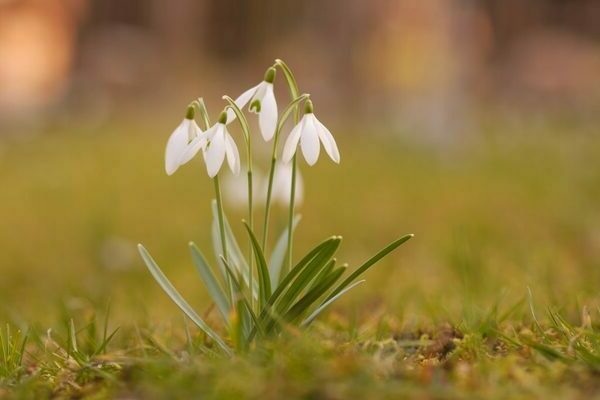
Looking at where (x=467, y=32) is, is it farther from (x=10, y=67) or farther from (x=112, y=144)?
(x=10, y=67)

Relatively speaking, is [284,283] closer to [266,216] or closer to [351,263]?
[266,216]

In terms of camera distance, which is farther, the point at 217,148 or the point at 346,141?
the point at 346,141

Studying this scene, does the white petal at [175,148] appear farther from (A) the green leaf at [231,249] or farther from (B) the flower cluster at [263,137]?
(A) the green leaf at [231,249]

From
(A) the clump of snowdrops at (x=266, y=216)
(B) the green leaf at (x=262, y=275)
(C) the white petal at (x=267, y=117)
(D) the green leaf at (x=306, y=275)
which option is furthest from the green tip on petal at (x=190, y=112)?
(D) the green leaf at (x=306, y=275)

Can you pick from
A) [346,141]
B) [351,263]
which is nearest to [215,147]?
[351,263]

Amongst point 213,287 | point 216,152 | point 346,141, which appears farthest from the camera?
point 346,141

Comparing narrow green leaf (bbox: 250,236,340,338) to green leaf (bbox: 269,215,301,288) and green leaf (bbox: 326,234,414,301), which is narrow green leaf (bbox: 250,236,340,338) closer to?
green leaf (bbox: 326,234,414,301)

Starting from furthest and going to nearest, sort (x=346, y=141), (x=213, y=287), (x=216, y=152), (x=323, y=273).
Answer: (x=346, y=141) < (x=213, y=287) < (x=323, y=273) < (x=216, y=152)

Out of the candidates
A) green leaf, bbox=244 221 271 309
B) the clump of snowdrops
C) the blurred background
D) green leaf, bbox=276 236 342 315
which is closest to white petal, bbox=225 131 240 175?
the clump of snowdrops
